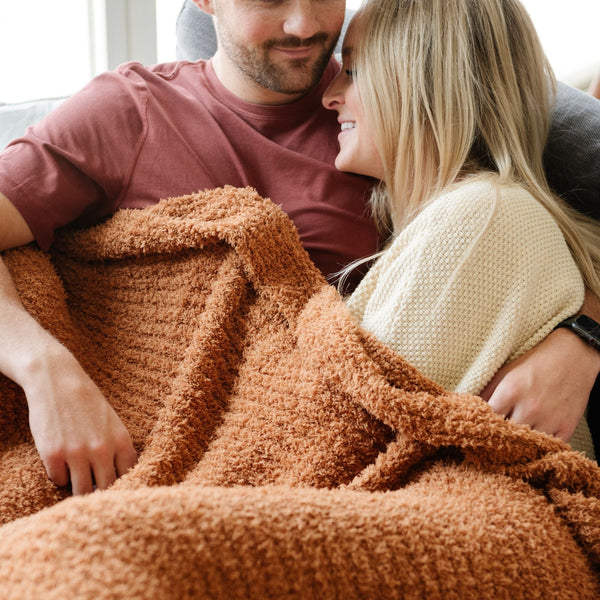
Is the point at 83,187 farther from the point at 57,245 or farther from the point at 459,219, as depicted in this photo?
the point at 459,219

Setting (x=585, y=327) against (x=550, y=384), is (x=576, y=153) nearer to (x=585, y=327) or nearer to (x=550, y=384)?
(x=585, y=327)

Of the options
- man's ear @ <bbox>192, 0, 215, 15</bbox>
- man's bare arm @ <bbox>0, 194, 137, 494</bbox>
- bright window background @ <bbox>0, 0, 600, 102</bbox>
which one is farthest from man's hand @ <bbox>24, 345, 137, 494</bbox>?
bright window background @ <bbox>0, 0, 600, 102</bbox>

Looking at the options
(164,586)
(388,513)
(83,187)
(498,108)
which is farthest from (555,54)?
(164,586)

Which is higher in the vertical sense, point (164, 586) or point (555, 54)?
point (555, 54)

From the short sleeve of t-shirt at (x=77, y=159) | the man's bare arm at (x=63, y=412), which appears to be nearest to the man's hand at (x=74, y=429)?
the man's bare arm at (x=63, y=412)

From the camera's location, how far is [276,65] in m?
1.19

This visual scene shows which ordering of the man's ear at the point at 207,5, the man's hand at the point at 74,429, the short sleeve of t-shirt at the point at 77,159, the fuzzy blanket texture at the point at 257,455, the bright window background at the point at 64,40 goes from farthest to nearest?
the bright window background at the point at 64,40, the man's ear at the point at 207,5, the short sleeve of t-shirt at the point at 77,159, the man's hand at the point at 74,429, the fuzzy blanket texture at the point at 257,455

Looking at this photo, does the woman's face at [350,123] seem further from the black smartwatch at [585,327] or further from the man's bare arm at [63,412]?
the man's bare arm at [63,412]

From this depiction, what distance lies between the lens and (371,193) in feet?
3.86

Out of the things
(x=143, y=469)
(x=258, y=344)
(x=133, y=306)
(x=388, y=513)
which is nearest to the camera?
(x=388, y=513)

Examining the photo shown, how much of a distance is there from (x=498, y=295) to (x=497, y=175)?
25 cm

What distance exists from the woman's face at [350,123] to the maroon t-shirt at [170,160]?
0.05m

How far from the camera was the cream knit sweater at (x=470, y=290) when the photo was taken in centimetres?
86

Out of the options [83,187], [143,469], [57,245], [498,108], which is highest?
[498,108]
